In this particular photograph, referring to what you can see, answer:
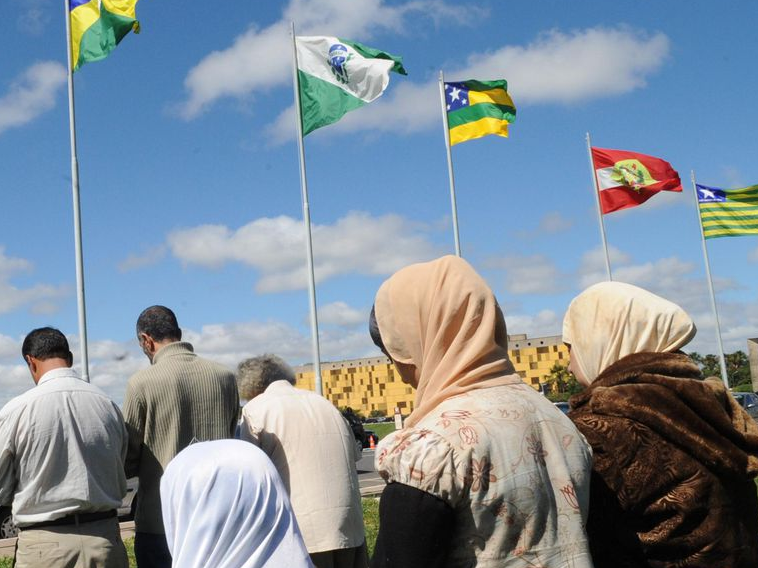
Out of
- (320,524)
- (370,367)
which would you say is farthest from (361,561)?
(370,367)

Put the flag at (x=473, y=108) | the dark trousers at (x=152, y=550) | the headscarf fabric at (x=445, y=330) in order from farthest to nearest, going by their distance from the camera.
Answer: the flag at (x=473, y=108) < the dark trousers at (x=152, y=550) < the headscarf fabric at (x=445, y=330)

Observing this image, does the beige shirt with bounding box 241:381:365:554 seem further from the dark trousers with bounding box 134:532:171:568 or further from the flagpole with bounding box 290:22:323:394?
the flagpole with bounding box 290:22:323:394

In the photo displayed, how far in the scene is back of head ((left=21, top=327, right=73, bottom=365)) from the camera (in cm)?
447

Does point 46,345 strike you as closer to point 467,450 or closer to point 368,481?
point 467,450

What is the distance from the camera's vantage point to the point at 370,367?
13312 centimetres

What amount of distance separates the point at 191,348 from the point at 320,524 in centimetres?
118

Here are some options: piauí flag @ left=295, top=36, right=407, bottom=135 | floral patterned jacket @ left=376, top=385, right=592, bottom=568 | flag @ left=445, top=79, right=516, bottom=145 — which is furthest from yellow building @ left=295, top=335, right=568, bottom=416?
floral patterned jacket @ left=376, top=385, right=592, bottom=568

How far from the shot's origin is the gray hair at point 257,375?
4.75m

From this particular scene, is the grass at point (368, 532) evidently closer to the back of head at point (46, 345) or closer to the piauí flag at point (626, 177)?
the back of head at point (46, 345)

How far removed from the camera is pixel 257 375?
4746 millimetres

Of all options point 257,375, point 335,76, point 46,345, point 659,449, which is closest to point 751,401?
point 335,76

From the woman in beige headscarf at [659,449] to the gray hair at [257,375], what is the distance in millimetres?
2221

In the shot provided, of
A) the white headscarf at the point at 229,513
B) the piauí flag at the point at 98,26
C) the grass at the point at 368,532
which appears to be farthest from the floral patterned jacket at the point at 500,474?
the piauí flag at the point at 98,26

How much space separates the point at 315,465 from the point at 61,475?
1145 mm
